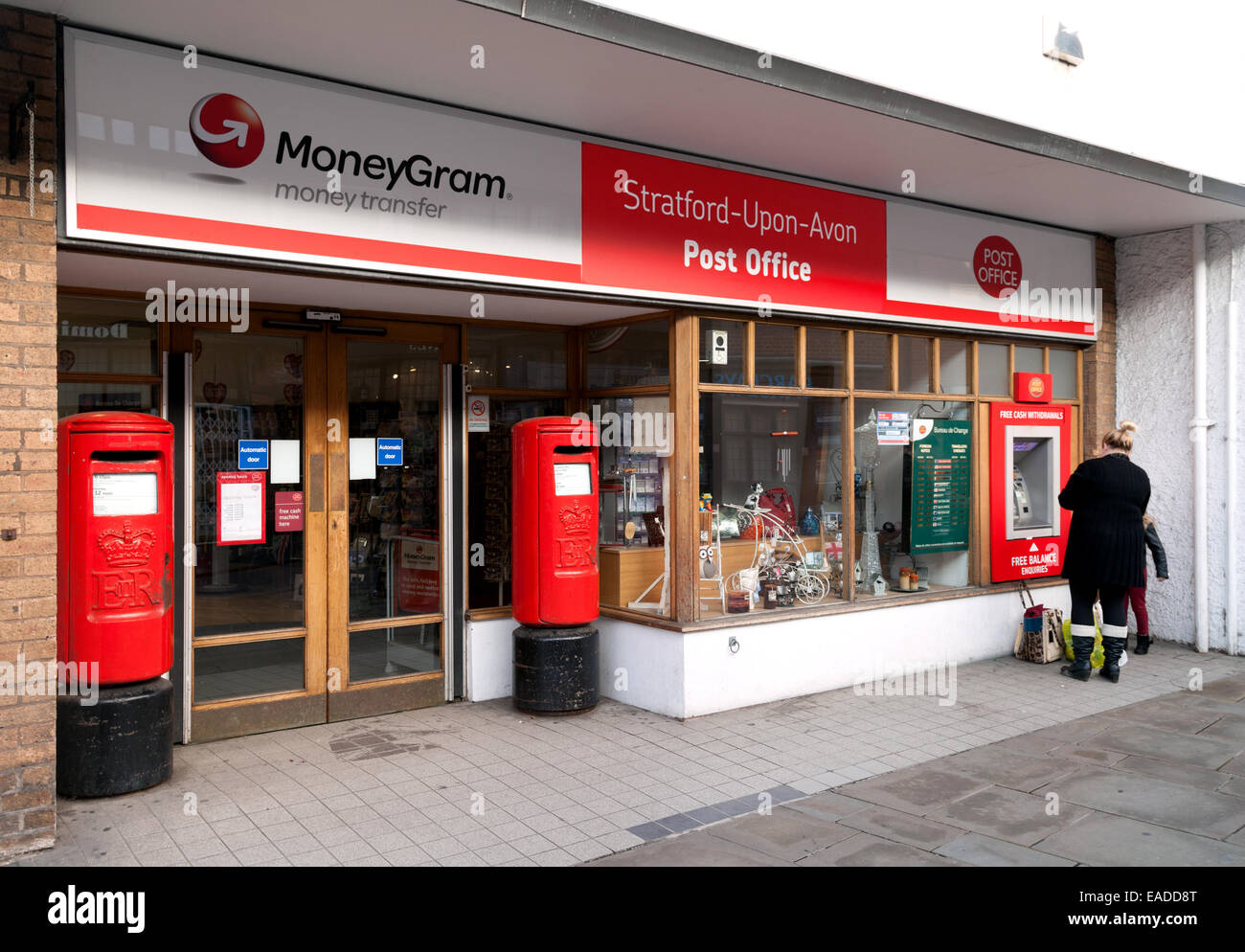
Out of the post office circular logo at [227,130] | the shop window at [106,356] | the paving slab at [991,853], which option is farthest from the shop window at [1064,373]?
the shop window at [106,356]

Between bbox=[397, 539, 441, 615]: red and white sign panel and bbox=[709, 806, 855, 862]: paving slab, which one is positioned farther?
bbox=[397, 539, 441, 615]: red and white sign panel

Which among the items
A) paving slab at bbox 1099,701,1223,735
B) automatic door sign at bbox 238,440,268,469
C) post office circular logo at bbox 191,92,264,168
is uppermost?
post office circular logo at bbox 191,92,264,168

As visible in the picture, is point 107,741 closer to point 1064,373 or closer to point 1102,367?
point 1064,373

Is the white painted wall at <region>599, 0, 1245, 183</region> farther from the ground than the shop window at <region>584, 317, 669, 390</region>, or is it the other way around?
the white painted wall at <region>599, 0, 1245, 183</region>

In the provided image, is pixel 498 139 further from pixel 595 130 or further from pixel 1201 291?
pixel 1201 291

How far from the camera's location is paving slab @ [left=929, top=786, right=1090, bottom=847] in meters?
4.67

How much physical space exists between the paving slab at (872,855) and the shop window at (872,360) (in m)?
4.17

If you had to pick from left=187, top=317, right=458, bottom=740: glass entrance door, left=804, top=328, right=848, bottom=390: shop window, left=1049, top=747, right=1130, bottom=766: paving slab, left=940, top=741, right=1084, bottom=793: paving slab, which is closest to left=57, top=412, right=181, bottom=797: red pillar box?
left=187, top=317, right=458, bottom=740: glass entrance door

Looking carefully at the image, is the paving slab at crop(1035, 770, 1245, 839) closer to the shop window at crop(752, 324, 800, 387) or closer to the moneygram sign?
the shop window at crop(752, 324, 800, 387)

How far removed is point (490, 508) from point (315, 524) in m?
1.35

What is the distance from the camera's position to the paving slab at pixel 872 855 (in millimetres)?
4305

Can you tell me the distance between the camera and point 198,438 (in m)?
6.11

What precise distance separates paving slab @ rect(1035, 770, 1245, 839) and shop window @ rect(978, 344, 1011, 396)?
4080 millimetres

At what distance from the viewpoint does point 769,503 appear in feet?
25.2
